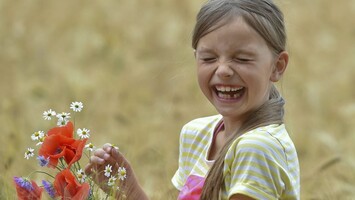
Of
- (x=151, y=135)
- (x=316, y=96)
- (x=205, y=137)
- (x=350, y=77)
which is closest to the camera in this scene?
(x=205, y=137)

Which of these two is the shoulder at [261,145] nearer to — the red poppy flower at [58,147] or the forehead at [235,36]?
the forehead at [235,36]

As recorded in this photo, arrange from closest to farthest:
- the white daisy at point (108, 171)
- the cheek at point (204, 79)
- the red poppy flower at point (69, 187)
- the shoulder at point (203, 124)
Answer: the red poppy flower at point (69, 187) → the white daisy at point (108, 171) → the cheek at point (204, 79) → the shoulder at point (203, 124)

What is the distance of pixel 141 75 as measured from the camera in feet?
22.2

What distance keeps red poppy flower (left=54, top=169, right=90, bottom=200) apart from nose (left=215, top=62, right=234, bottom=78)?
462 mm

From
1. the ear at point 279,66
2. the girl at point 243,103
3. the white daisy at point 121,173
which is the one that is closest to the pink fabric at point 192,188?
the girl at point 243,103

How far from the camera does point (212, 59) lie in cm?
291

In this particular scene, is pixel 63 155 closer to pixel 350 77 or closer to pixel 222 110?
pixel 222 110

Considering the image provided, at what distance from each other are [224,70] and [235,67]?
0.03 m

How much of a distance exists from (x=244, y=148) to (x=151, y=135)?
9.17 ft

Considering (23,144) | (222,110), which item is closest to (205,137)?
(222,110)

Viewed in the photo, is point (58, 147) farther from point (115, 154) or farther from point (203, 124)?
point (203, 124)

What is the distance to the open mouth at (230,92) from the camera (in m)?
2.88

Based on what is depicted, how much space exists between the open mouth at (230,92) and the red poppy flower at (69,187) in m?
0.46

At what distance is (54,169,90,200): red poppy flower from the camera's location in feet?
8.78
